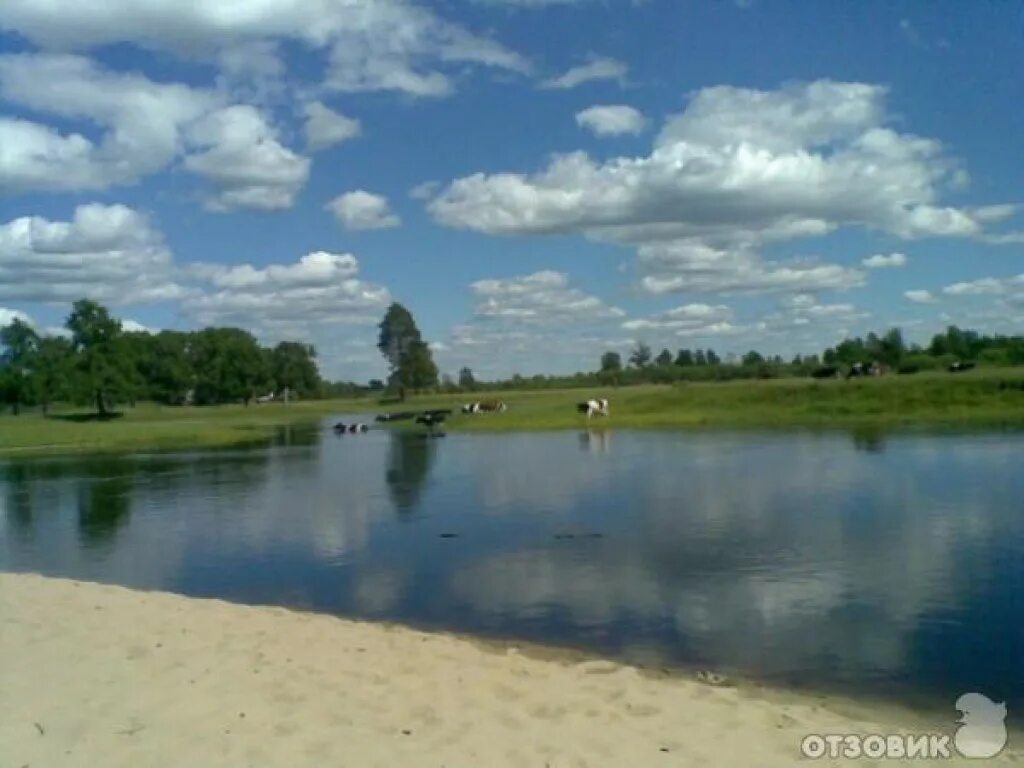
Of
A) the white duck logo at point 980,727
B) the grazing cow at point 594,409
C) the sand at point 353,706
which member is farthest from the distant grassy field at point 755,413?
the sand at point 353,706

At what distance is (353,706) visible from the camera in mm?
8898

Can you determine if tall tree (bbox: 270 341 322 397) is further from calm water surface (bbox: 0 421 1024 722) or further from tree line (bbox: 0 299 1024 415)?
calm water surface (bbox: 0 421 1024 722)

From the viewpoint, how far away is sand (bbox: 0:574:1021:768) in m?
7.63

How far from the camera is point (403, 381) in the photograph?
416 ft

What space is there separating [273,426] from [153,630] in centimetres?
7988

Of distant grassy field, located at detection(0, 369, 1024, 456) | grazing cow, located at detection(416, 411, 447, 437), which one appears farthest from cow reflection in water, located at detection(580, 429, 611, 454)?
grazing cow, located at detection(416, 411, 447, 437)

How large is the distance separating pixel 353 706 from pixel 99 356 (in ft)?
314

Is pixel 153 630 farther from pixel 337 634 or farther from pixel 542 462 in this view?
pixel 542 462

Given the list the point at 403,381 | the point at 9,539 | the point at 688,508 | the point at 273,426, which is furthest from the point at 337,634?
the point at 403,381

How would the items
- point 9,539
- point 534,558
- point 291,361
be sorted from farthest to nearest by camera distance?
1. point 291,361
2. point 9,539
3. point 534,558

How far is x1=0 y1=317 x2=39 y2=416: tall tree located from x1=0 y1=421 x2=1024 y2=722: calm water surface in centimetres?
6830

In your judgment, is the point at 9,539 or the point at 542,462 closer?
the point at 9,539

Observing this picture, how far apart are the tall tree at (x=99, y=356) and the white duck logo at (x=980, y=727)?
9485 centimetres

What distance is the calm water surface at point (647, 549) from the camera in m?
12.3
